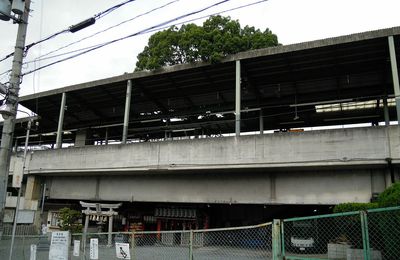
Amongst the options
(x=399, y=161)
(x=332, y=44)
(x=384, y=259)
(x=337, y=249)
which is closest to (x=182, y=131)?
(x=332, y=44)

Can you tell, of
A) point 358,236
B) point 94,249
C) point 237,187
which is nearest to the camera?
point 94,249

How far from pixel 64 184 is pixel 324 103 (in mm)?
18342

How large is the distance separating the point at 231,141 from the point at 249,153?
110 centimetres

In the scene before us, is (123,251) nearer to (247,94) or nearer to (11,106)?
(11,106)

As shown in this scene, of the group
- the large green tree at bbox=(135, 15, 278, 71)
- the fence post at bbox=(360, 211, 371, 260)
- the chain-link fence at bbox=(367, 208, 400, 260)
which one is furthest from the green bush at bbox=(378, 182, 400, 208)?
the large green tree at bbox=(135, 15, 278, 71)

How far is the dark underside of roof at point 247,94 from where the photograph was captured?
21750 mm

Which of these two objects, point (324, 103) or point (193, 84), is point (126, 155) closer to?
point (193, 84)

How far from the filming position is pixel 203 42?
23.6 m

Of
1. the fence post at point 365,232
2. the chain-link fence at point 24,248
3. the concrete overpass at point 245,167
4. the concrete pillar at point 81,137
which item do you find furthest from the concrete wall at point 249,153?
the concrete pillar at point 81,137

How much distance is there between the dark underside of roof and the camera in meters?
21.8

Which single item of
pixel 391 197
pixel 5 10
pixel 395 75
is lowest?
pixel 391 197

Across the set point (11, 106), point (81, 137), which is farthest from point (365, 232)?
point (81, 137)

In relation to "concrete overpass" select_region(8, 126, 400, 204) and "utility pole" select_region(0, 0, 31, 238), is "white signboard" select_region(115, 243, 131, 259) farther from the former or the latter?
"concrete overpass" select_region(8, 126, 400, 204)

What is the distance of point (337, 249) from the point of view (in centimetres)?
1199
